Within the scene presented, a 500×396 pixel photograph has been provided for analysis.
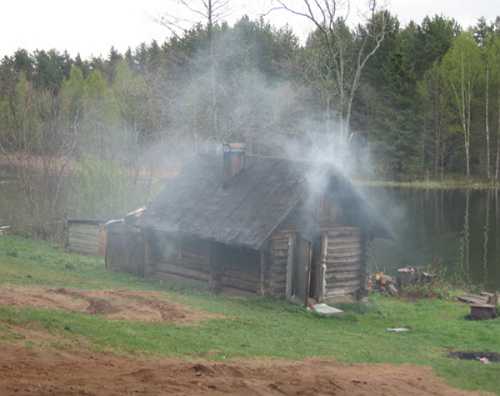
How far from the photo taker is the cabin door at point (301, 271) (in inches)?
840

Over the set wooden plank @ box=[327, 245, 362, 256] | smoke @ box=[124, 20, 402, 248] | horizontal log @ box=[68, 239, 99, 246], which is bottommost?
horizontal log @ box=[68, 239, 99, 246]

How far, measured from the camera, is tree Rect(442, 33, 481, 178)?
227 feet

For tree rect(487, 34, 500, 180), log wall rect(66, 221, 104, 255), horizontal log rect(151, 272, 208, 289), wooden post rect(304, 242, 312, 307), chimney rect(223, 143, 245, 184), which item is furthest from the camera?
tree rect(487, 34, 500, 180)

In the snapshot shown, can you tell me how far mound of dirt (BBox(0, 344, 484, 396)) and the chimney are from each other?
11768mm

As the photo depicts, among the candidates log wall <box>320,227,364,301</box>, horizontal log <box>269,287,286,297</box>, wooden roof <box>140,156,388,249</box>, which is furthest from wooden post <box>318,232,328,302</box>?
wooden roof <box>140,156,388,249</box>

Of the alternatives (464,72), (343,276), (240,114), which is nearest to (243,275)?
(343,276)

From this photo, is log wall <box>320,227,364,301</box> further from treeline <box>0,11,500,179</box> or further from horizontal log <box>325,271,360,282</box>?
treeline <box>0,11,500,179</box>

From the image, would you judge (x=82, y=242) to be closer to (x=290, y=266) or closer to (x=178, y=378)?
(x=290, y=266)

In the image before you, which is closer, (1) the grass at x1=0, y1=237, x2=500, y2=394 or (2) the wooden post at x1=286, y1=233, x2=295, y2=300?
(1) the grass at x1=0, y1=237, x2=500, y2=394

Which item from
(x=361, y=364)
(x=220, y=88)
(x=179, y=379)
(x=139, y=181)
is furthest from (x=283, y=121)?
(x=179, y=379)

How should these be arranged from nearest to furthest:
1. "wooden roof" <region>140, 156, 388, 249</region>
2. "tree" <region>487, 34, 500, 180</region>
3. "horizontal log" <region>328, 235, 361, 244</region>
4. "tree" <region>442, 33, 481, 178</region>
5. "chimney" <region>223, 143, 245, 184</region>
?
"wooden roof" <region>140, 156, 388, 249</region> < "horizontal log" <region>328, 235, 361, 244</region> < "chimney" <region>223, 143, 245, 184</region> < "tree" <region>487, 34, 500, 180</region> < "tree" <region>442, 33, 481, 178</region>

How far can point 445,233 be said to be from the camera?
42.4 m

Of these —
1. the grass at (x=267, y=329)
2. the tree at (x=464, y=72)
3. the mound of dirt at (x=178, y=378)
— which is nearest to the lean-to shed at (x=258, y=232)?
the grass at (x=267, y=329)

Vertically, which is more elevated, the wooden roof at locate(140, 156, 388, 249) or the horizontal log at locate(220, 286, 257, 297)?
the wooden roof at locate(140, 156, 388, 249)
